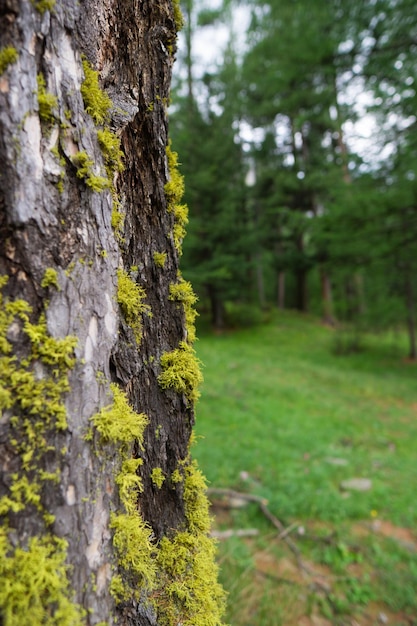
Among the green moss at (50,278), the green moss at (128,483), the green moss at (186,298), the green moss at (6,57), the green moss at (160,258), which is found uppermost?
the green moss at (6,57)

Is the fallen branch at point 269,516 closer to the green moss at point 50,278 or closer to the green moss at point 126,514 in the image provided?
the green moss at point 126,514

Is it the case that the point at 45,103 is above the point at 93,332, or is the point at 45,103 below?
above

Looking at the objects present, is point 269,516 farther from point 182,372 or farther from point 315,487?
point 182,372

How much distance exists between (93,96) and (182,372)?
2.80 feet

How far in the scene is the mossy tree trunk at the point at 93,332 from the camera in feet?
2.44

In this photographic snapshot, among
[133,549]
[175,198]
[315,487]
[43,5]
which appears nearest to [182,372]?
[133,549]

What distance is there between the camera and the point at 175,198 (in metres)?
1.24

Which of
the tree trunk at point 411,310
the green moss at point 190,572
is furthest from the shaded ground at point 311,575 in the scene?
the tree trunk at point 411,310

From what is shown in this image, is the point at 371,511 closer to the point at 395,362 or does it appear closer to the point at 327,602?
the point at 327,602

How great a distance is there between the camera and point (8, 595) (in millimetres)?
681

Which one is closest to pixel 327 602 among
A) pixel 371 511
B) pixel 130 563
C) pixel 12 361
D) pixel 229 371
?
pixel 371 511

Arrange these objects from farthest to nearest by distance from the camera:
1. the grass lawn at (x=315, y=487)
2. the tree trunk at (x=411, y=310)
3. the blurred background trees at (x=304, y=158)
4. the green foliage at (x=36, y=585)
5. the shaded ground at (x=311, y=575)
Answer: the tree trunk at (x=411, y=310), the blurred background trees at (x=304, y=158), the grass lawn at (x=315, y=487), the shaded ground at (x=311, y=575), the green foliage at (x=36, y=585)

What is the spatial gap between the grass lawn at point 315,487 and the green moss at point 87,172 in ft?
3.06

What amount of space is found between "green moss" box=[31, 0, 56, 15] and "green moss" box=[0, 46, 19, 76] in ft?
0.42
